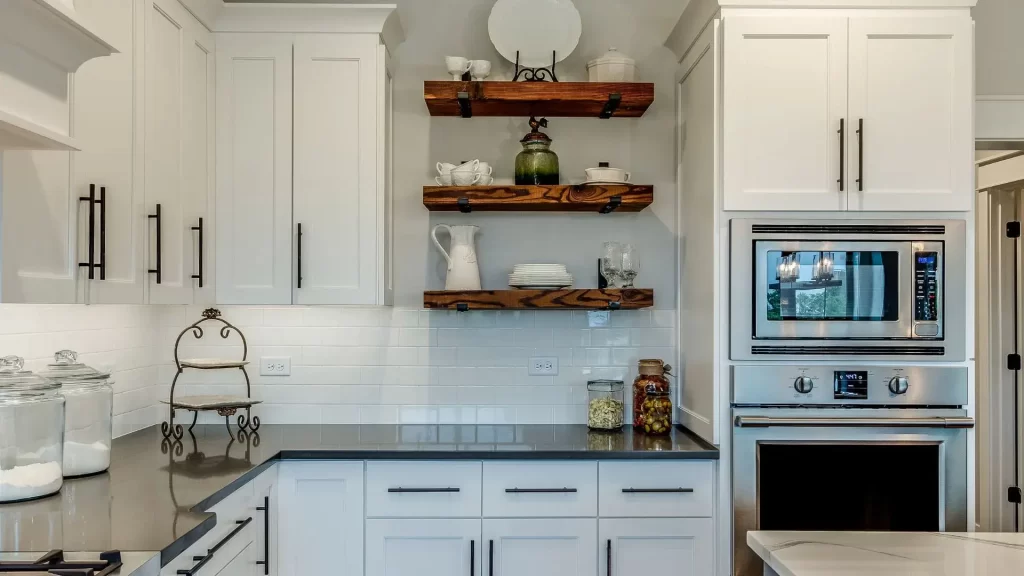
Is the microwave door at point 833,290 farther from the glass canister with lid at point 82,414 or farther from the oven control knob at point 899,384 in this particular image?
the glass canister with lid at point 82,414

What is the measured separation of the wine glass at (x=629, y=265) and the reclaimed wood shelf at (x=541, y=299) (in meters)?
0.09

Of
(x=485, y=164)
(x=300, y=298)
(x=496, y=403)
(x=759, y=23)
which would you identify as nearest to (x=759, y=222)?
(x=759, y=23)

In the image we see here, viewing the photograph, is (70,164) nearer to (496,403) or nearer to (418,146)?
(418,146)

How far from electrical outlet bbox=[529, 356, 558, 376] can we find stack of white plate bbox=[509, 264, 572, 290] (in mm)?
386

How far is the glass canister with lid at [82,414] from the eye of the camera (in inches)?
83.9

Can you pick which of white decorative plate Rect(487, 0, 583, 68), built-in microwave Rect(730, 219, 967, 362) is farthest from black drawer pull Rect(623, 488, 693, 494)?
white decorative plate Rect(487, 0, 583, 68)

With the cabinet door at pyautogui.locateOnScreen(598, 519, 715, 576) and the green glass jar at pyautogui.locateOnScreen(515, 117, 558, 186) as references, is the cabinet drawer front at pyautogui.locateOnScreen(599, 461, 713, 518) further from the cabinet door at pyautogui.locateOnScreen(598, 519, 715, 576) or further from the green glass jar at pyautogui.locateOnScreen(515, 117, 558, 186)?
the green glass jar at pyautogui.locateOnScreen(515, 117, 558, 186)

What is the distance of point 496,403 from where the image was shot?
319 centimetres

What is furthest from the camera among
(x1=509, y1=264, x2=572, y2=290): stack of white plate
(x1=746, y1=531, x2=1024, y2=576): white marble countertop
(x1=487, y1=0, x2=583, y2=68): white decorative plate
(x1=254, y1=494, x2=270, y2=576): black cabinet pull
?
(x1=487, y1=0, x2=583, y2=68): white decorative plate

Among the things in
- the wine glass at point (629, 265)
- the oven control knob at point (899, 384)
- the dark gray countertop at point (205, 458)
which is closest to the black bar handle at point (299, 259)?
the dark gray countertop at point (205, 458)

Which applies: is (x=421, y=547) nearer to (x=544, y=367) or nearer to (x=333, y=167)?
(x=544, y=367)

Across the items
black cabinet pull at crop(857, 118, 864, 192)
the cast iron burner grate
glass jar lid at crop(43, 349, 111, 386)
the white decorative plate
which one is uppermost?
the white decorative plate

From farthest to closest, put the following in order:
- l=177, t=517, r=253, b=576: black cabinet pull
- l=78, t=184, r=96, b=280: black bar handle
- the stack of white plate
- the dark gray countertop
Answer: the stack of white plate → l=78, t=184, r=96, b=280: black bar handle → l=177, t=517, r=253, b=576: black cabinet pull → the dark gray countertop

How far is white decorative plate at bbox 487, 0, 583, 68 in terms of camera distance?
3.10 m
